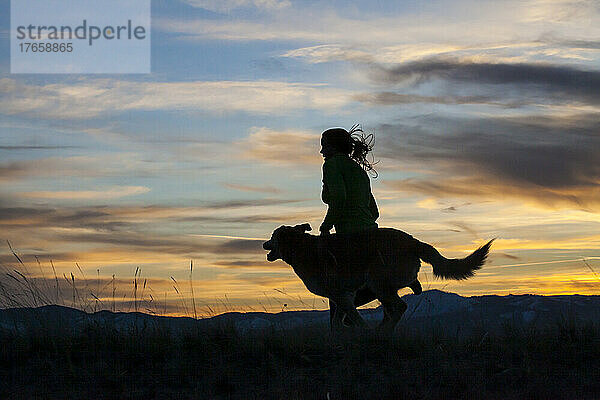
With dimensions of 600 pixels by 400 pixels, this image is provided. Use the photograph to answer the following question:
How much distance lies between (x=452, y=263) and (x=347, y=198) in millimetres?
1623

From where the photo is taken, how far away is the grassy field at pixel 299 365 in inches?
274

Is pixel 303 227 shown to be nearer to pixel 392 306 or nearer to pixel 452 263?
pixel 392 306

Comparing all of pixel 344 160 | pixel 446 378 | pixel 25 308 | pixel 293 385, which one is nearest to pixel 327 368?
pixel 293 385

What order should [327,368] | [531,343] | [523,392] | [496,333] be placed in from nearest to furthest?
[523,392] < [327,368] < [531,343] < [496,333]

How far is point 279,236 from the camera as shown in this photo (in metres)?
9.53

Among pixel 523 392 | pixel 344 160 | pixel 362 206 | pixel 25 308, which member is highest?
pixel 344 160

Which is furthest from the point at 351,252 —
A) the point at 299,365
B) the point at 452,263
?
the point at 299,365

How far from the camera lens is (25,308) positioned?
9.26 metres

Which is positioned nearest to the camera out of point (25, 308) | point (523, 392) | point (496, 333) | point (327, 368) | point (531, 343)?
point (523, 392)

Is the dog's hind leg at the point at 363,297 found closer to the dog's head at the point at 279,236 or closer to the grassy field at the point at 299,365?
the dog's head at the point at 279,236

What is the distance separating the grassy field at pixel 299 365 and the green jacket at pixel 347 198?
1506mm

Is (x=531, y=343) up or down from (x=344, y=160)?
down

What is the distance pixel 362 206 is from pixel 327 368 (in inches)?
105

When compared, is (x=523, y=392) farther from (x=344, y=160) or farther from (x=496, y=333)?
(x=344, y=160)
